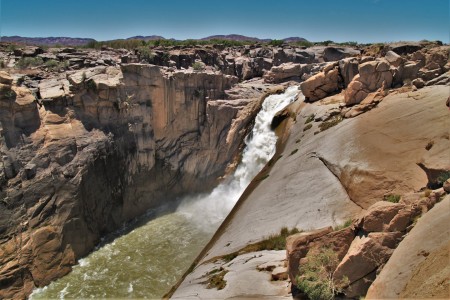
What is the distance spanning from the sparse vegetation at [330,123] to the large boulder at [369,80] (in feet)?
6.26

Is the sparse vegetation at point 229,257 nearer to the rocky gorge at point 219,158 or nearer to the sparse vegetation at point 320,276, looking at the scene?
the rocky gorge at point 219,158

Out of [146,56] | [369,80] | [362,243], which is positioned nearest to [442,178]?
[362,243]

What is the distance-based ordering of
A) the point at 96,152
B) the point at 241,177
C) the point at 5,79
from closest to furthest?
the point at 5,79, the point at 96,152, the point at 241,177

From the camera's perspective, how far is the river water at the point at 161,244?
23.8 metres

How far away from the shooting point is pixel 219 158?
3759 centimetres

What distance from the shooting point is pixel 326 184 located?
22.0 m

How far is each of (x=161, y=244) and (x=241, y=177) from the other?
10342 millimetres

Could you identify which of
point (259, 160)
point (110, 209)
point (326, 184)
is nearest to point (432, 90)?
point (326, 184)

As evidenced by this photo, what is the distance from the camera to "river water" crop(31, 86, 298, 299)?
78.1 ft

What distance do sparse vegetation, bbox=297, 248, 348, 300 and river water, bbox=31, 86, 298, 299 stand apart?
13587 mm

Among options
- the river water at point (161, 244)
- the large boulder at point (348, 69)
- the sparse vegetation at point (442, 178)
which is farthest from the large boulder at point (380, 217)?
the large boulder at point (348, 69)

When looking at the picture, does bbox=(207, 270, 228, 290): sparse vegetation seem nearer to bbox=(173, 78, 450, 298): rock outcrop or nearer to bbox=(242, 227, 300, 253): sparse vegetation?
bbox=(173, 78, 450, 298): rock outcrop

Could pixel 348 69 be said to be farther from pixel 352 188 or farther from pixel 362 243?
pixel 362 243

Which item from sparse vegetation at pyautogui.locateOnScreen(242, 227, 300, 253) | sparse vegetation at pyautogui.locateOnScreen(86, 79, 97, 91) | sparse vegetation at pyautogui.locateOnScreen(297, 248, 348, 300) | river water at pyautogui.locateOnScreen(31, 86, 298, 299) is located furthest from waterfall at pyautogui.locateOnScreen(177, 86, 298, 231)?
sparse vegetation at pyautogui.locateOnScreen(297, 248, 348, 300)
